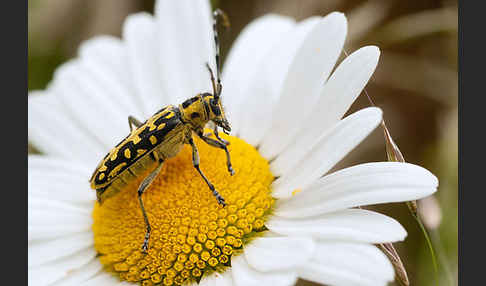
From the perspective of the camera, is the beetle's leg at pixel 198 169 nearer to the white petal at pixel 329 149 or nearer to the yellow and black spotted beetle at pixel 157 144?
the yellow and black spotted beetle at pixel 157 144

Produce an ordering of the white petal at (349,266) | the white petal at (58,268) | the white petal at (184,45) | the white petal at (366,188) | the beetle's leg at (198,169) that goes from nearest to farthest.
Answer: the white petal at (349,266), the white petal at (366,188), the beetle's leg at (198,169), the white petal at (58,268), the white petal at (184,45)

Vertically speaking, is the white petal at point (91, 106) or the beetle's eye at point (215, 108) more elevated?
the white petal at point (91, 106)

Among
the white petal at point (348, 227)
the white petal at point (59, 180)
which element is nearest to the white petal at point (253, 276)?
the white petal at point (348, 227)

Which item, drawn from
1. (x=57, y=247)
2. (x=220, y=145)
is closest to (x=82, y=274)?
(x=57, y=247)

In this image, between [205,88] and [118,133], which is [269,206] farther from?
[118,133]

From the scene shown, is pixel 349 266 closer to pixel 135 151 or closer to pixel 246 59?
pixel 135 151

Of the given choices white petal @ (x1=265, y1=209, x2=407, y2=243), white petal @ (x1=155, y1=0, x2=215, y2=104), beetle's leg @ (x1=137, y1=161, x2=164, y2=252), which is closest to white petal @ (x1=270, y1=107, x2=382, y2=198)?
white petal @ (x1=265, y1=209, x2=407, y2=243)

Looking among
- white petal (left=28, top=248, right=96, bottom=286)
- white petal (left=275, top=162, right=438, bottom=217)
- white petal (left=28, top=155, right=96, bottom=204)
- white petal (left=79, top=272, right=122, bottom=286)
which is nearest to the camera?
white petal (left=275, top=162, right=438, bottom=217)

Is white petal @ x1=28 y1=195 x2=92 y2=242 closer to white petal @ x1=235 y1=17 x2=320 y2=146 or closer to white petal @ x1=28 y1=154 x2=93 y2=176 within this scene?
white petal @ x1=28 y1=154 x2=93 y2=176

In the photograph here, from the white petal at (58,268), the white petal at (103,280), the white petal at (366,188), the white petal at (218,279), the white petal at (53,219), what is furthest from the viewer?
the white petal at (53,219)
